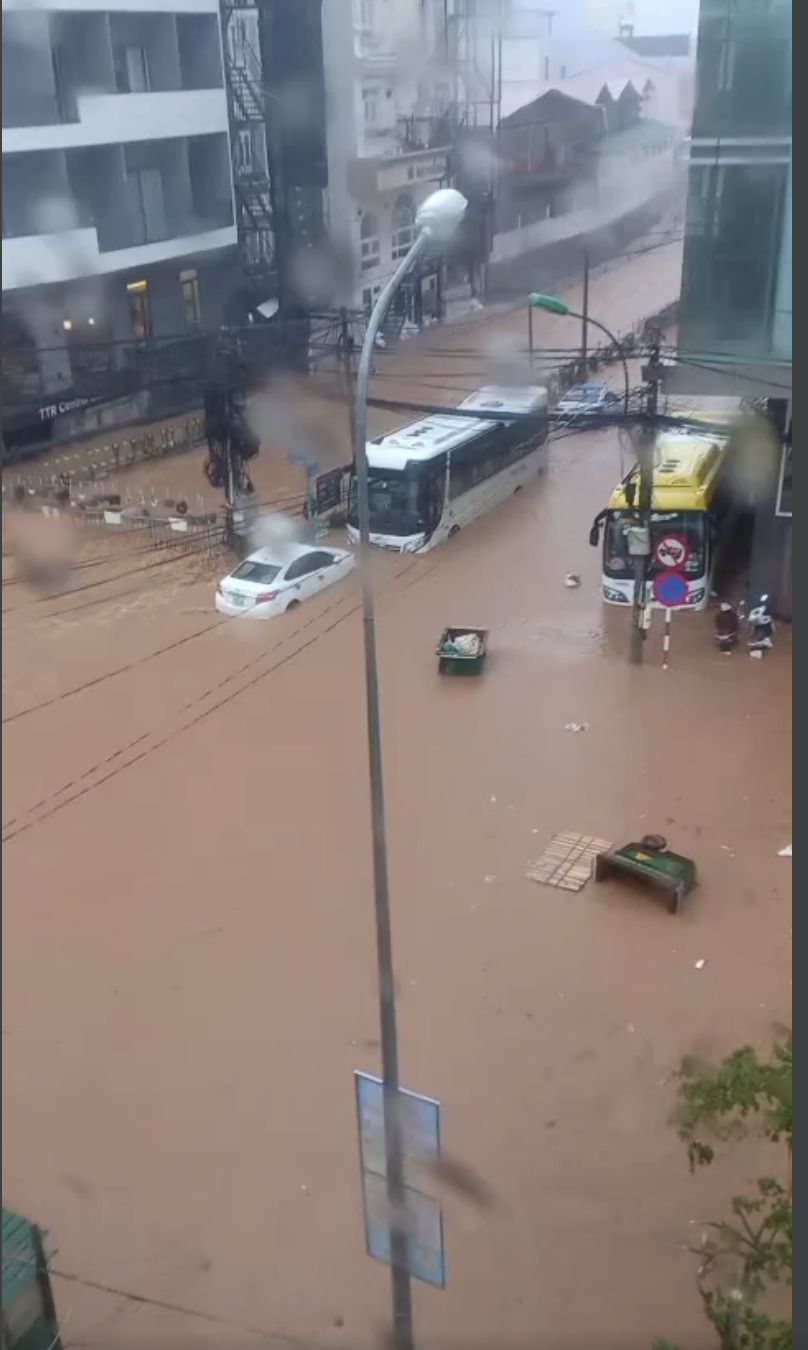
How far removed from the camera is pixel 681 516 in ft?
11.0

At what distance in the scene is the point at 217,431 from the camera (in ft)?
5.82

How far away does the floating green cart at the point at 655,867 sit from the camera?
2420mm

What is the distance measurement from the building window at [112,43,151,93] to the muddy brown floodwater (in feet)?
2.02

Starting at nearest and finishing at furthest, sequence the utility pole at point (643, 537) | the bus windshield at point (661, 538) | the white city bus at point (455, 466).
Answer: the white city bus at point (455, 466), the utility pole at point (643, 537), the bus windshield at point (661, 538)

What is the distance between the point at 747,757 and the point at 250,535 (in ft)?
5.05

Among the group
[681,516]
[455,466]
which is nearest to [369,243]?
[455,466]

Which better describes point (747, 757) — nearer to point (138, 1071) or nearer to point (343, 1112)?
point (343, 1112)

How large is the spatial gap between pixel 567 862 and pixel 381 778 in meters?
1.17

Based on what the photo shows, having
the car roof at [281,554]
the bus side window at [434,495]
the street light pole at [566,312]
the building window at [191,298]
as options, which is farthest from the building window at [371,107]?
the bus side window at [434,495]

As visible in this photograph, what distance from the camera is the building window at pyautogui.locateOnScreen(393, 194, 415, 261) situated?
1.49 meters

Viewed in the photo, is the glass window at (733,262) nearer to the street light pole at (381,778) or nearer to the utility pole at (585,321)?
the utility pole at (585,321)

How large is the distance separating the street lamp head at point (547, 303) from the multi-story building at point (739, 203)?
0.29 meters

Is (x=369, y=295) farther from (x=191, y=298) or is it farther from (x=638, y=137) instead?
(x=638, y=137)

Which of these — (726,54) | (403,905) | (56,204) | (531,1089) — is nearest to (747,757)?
(403,905)
